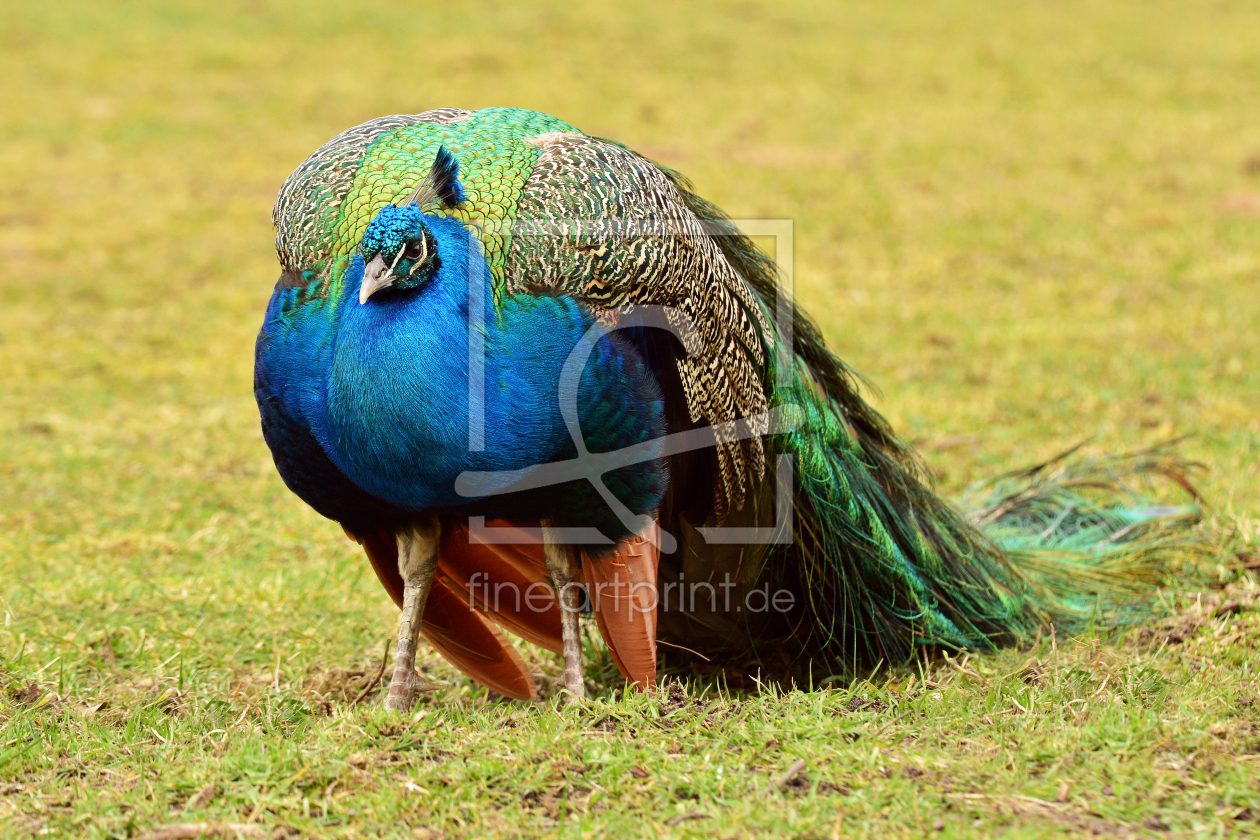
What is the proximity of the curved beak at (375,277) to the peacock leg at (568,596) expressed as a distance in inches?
36.2

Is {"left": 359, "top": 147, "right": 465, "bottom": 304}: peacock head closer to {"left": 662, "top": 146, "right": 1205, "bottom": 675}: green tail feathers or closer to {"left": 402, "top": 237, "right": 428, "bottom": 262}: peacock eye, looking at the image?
{"left": 402, "top": 237, "right": 428, "bottom": 262}: peacock eye

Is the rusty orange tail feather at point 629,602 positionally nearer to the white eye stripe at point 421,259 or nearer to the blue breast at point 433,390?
the blue breast at point 433,390

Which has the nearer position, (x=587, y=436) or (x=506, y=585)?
(x=587, y=436)

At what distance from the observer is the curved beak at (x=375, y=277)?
3.15 meters

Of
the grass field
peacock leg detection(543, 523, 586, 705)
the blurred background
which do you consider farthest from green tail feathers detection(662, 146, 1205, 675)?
peacock leg detection(543, 523, 586, 705)

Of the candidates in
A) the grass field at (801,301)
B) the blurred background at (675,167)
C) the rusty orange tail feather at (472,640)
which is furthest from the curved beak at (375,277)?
the blurred background at (675,167)

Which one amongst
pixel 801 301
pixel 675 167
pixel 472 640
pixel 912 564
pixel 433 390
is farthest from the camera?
pixel 675 167

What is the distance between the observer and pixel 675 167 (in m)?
11.5

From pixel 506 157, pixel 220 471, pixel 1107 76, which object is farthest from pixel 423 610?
pixel 1107 76

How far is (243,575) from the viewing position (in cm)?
500

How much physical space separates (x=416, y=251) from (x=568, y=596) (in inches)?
47.6

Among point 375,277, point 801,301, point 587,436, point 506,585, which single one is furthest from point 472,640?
point 801,301

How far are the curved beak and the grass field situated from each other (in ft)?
3.36

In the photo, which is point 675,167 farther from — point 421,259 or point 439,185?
point 421,259
